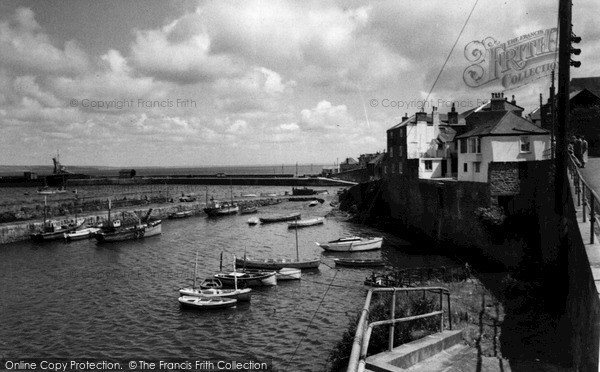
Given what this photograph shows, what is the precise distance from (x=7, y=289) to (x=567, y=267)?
134 feet

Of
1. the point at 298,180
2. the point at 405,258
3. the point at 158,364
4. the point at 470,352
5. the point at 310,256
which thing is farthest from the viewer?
the point at 298,180

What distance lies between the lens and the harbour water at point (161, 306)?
992 inches

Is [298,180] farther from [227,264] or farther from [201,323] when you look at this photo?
[201,323]

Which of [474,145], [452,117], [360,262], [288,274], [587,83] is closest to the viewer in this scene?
[288,274]

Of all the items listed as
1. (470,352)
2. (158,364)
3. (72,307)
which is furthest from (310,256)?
(470,352)

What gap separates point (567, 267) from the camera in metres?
18.2

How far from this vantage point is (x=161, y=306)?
106ft

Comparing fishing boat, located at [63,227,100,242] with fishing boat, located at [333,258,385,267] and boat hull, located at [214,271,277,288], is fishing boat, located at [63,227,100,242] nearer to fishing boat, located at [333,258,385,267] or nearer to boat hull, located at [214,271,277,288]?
boat hull, located at [214,271,277,288]

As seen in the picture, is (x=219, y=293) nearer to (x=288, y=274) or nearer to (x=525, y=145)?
(x=288, y=274)

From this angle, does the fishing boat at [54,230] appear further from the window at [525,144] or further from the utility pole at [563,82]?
the utility pole at [563,82]

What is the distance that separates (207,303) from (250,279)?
5574mm

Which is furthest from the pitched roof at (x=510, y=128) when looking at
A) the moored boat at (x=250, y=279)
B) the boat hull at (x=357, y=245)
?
the moored boat at (x=250, y=279)

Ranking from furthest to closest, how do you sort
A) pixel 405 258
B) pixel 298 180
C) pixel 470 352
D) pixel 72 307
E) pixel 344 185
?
pixel 298 180 < pixel 344 185 < pixel 405 258 < pixel 72 307 < pixel 470 352

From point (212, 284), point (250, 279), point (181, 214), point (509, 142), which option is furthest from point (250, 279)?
point (181, 214)
